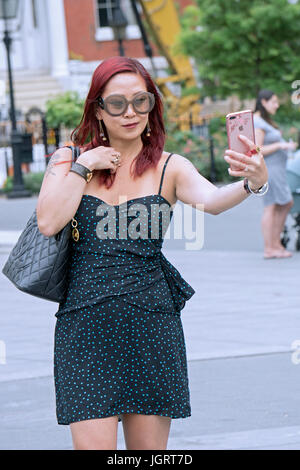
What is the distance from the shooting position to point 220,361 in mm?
6750

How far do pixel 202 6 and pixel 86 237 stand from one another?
24318 mm

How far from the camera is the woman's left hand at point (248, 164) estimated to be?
324 centimetres

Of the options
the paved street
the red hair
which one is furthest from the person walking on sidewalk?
the red hair

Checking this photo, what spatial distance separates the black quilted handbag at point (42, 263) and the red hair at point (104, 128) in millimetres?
92

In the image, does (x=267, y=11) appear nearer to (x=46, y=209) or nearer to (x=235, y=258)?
(x=235, y=258)

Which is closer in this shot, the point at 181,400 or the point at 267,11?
the point at 181,400

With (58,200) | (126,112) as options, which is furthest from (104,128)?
(58,200)

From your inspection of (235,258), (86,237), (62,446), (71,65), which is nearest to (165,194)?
(86,237)

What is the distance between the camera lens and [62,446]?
16.7 ft

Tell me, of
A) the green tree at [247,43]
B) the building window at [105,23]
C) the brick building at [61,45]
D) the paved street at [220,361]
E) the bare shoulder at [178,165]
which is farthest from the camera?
the building window at [105,23]

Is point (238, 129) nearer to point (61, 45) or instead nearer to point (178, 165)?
point (178, 165)

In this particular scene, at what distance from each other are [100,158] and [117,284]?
41cm

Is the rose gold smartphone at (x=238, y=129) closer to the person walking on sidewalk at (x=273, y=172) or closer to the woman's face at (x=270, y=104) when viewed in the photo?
the person walking on sidewalk at (x=273, y=172)

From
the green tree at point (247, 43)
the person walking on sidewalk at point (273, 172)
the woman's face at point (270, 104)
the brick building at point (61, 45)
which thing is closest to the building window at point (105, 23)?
the brick building at point (61, 45)
